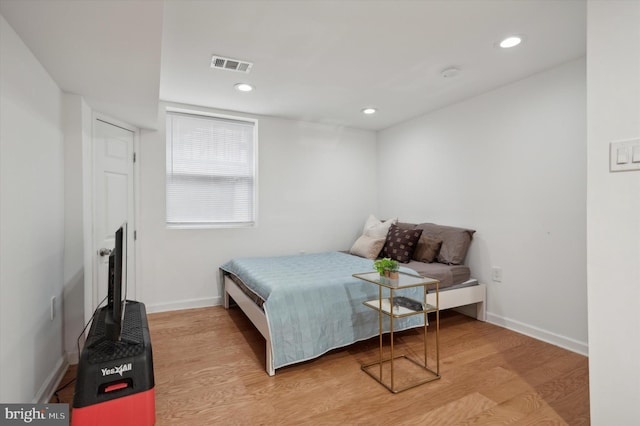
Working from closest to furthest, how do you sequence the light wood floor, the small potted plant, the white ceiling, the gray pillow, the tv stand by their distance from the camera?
the tv stand < the white ceiling < the light wood floor < the small potted plant < the gray pillow

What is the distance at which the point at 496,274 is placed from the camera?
3346 mm

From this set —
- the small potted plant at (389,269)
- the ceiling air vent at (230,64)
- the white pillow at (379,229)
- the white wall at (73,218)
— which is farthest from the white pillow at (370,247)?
the white wall at (73,218)

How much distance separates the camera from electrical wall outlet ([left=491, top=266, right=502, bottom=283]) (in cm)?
331

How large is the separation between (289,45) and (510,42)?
162 centimetres

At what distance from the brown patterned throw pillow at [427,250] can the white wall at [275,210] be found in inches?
52.0

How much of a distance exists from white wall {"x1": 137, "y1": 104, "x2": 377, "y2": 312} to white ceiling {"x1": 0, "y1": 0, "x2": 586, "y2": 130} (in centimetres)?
84

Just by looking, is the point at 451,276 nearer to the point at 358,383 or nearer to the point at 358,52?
the point at 358,383

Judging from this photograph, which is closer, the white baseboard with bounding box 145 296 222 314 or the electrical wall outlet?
the electrical wall outlet

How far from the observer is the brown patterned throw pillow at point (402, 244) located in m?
3.66

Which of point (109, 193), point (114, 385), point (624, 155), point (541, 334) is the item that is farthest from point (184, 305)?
point (624, 155)

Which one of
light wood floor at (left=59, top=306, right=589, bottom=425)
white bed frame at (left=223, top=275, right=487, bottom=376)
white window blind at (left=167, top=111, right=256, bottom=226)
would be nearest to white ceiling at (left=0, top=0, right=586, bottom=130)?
white window blind at (left=167, top=111, right=256, bottom=226)

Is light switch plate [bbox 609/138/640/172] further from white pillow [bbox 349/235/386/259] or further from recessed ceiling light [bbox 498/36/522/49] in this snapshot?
white pillow [bbox 349/235/386/259]

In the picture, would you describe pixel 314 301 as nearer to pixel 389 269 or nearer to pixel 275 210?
pixel 389 269

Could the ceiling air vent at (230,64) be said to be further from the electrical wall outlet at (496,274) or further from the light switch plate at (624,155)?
the electrical wall outlet at (496,274)
